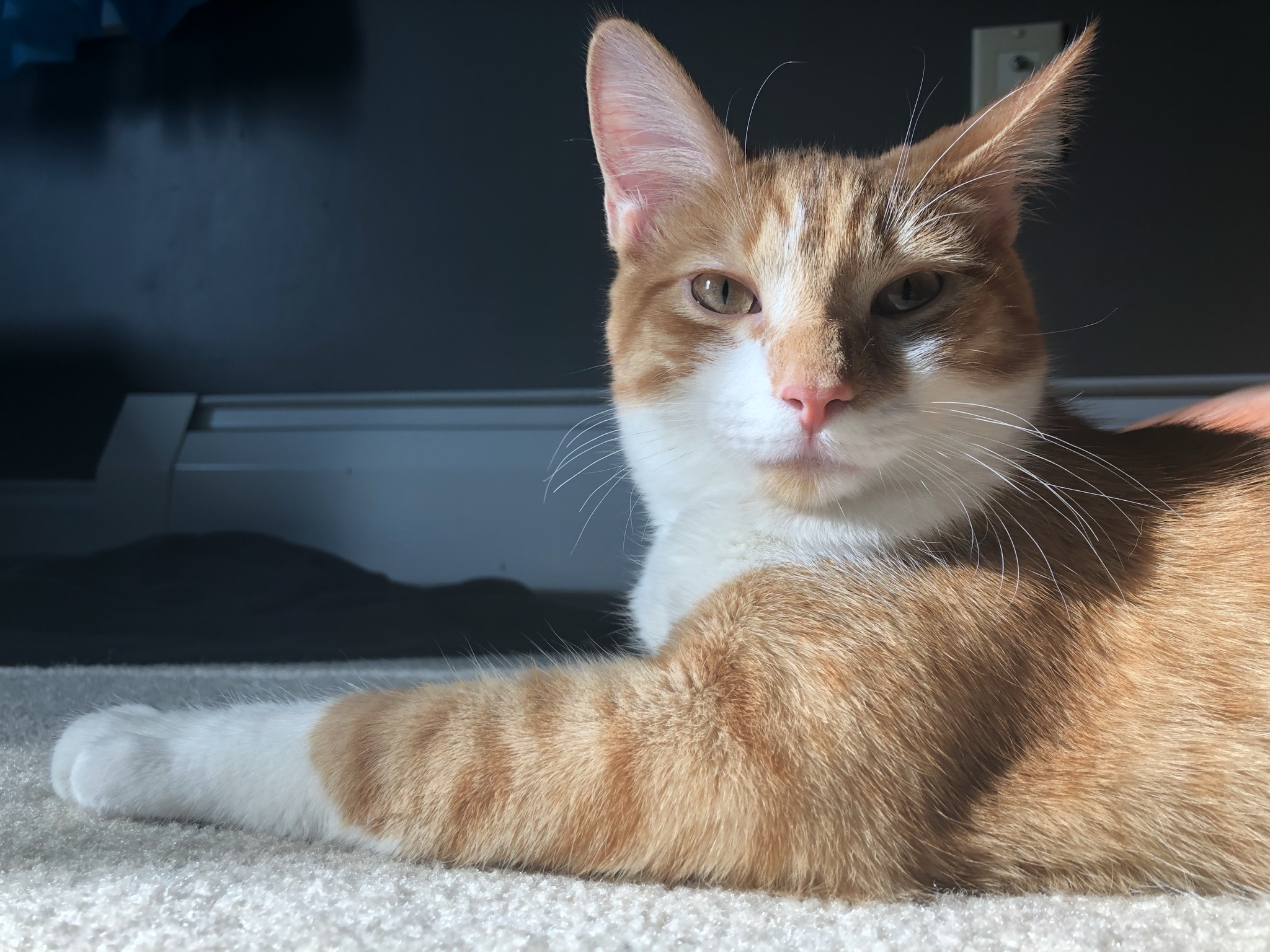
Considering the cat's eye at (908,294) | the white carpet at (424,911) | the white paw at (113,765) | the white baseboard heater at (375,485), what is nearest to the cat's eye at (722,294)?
the cat's eye at (908,294)

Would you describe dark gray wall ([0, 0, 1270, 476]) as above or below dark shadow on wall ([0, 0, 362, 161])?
below

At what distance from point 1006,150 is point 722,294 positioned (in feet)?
1.08

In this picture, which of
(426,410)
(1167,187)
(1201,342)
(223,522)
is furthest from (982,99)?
(223,522)

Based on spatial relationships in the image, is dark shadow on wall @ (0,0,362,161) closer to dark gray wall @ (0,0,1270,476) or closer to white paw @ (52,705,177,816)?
dark gray wall @ (0,0,1270,476)

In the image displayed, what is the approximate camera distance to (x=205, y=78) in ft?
8.72

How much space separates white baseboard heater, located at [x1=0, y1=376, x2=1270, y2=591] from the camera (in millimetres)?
2473

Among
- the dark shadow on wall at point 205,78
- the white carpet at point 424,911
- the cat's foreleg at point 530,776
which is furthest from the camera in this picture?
the dark shadow on wall at point 205,78

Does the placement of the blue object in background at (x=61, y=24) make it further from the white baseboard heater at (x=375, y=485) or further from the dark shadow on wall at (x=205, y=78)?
the white baseboard heater at (x=375, y=485)

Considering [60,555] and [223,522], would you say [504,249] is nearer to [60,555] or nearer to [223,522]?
[223,522]

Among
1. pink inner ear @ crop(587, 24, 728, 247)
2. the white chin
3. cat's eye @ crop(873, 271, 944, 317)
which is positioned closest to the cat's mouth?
the white chin

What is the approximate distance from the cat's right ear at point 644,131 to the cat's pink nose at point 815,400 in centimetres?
36

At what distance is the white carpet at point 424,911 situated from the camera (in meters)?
0.66

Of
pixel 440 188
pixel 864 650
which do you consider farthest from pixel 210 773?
pixel 440 188

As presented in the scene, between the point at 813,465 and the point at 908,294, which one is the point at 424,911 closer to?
the point at 813,465
